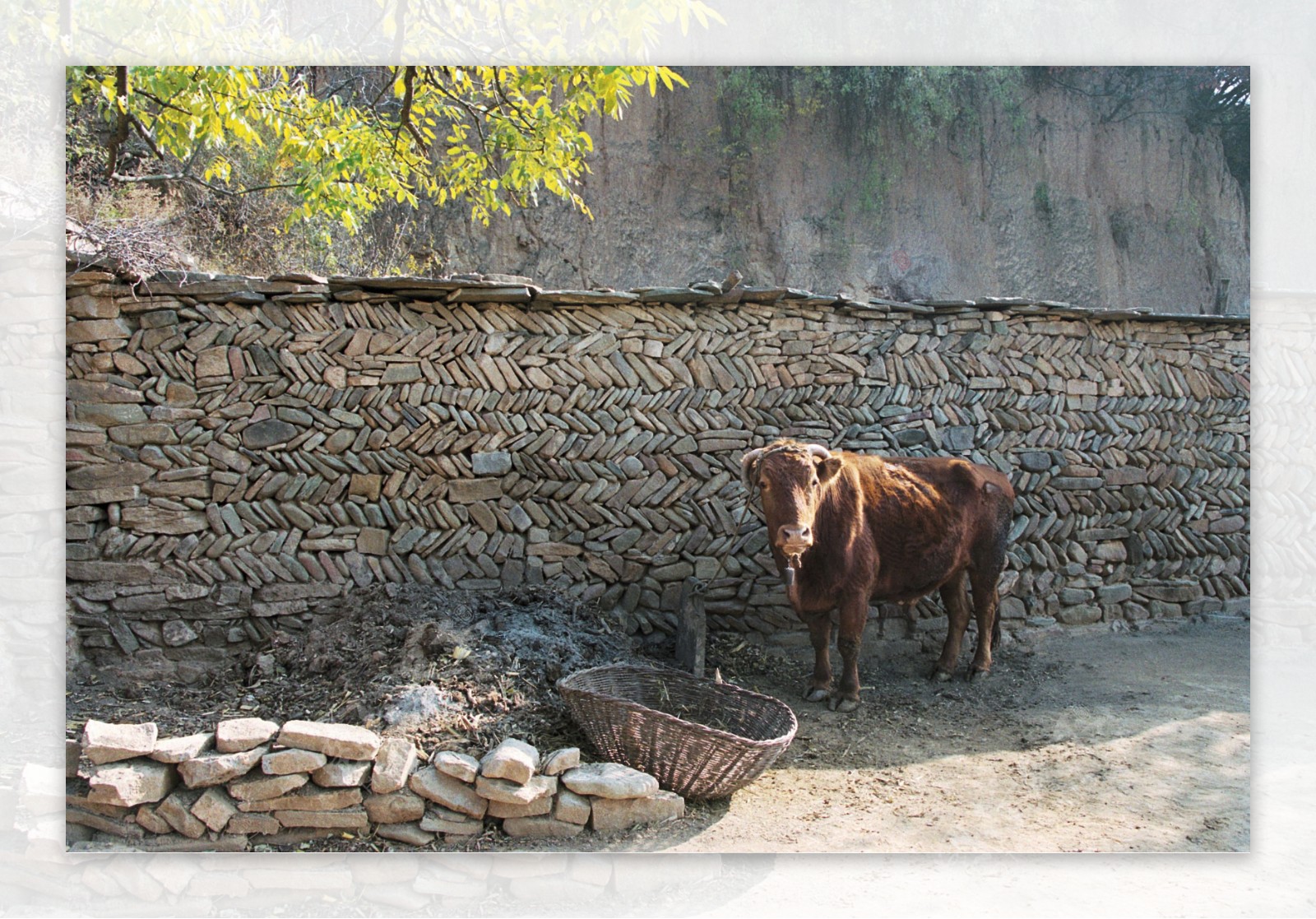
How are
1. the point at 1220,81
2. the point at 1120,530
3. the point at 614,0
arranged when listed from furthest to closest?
1. the point at 1220,81
2. the point at 1120,530
3. the point at 614,0

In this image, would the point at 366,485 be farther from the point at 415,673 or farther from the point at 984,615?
the point at 984,615

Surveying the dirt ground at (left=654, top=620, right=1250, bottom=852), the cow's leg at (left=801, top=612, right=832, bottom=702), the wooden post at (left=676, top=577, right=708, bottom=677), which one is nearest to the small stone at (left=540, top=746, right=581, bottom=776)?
the dirt ground at (left=654, top=620, right=1250, bottom=852)

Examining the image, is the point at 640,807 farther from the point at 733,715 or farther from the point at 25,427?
the point at 25,427

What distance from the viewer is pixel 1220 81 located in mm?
8383

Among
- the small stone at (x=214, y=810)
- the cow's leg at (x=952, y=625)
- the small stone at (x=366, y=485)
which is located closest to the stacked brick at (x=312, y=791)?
the small stone at (x=214, y=810)

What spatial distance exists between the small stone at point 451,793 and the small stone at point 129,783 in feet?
3.41

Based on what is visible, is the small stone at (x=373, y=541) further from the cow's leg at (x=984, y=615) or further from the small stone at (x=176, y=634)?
the cow's leg at (x=984, y=615)

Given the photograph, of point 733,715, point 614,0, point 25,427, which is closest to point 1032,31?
point 614,0

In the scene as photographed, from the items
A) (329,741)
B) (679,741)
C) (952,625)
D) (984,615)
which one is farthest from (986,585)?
(329,741)

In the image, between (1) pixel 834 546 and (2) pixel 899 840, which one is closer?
(2) pixel 899 840

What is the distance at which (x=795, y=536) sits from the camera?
4758 millimetres

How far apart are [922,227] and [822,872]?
10534mm

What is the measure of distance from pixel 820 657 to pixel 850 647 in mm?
238

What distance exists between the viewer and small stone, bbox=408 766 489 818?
156 inches
